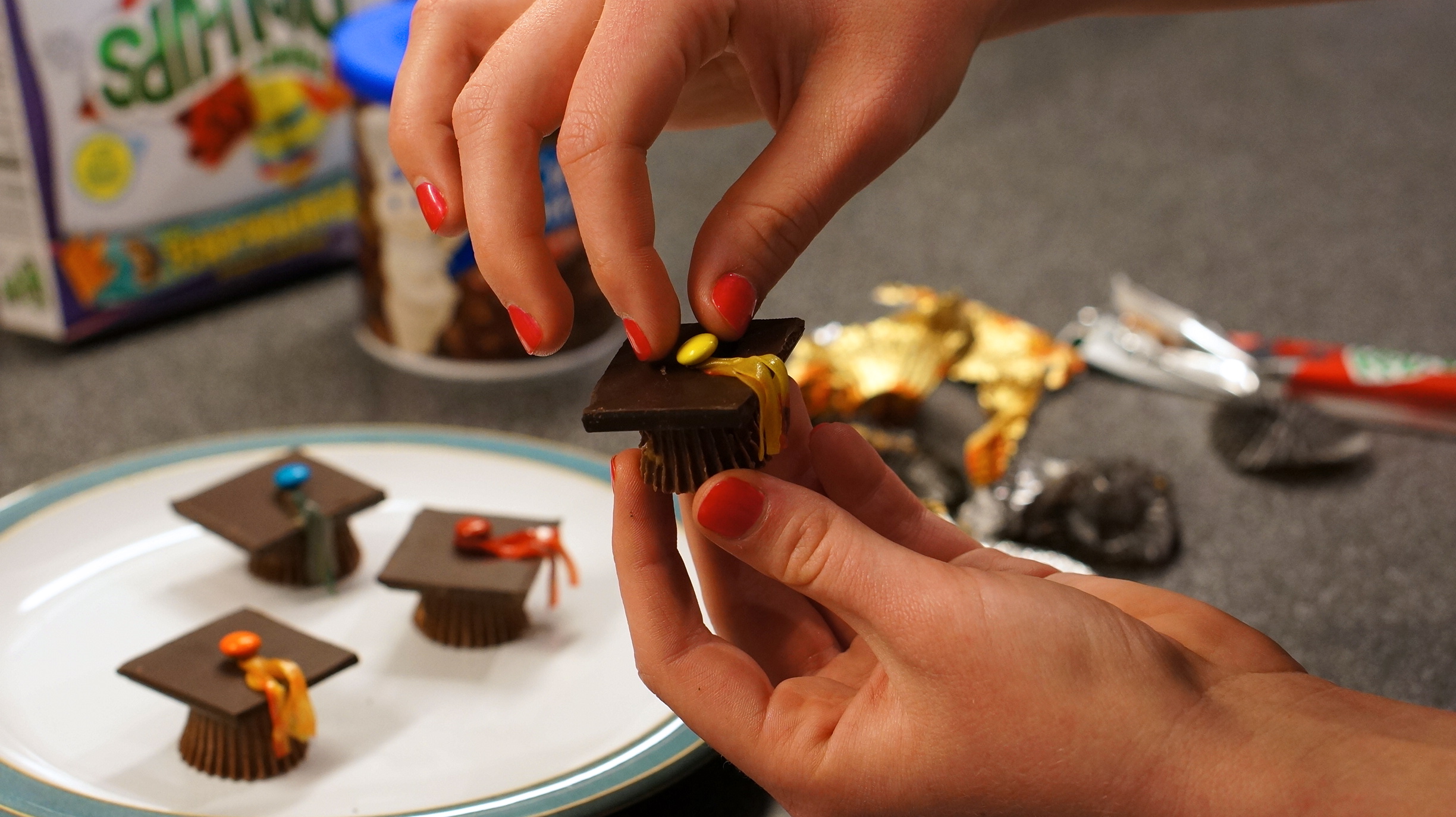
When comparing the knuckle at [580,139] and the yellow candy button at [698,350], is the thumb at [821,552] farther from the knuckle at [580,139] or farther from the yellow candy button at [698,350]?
the knuckle at [580,139]

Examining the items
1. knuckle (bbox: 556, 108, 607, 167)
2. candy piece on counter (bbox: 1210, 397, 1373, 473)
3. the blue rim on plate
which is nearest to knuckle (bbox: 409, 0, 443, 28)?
knuckle (bbox: 556, 108, 607, 167)

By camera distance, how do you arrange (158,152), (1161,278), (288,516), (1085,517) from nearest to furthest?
(288,516), (1085,517), (158,152), (1161,278)

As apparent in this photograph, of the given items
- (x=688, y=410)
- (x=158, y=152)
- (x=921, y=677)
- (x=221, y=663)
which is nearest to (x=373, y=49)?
(x=158, y=152)

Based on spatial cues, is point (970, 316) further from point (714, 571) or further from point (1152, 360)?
point (714, 571)

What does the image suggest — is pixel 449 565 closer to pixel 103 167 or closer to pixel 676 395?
pixel 676 395

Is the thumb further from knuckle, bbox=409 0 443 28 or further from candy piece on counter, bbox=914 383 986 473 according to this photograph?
candy piece on counter, bbox=914 383 986 473

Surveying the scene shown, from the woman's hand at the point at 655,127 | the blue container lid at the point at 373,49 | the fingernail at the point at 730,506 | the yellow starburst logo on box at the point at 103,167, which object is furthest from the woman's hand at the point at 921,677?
the yellow starburst logo on box at the point at 103,167

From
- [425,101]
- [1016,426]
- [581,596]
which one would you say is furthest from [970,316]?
[425,101]
